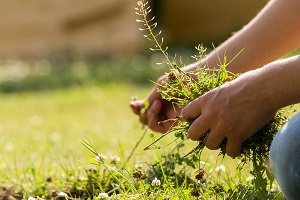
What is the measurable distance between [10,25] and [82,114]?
5.22 metres

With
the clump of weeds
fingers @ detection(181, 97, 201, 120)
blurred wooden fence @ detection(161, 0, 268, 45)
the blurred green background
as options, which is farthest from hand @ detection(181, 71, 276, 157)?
blurred wooden fence @ detection(161, 0, 268, 45)

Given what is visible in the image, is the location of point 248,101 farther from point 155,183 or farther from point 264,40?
point 264,40

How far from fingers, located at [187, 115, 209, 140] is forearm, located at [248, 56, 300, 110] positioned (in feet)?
0.55

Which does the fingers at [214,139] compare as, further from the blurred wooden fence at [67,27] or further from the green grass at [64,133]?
the blurred wooden fence at [67,27]

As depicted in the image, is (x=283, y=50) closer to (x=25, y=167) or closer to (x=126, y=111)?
(x=25, y=167)

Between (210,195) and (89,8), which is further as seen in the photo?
(89,8)

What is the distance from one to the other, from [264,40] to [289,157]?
84cm

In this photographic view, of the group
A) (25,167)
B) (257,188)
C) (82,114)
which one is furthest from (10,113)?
(257,188)

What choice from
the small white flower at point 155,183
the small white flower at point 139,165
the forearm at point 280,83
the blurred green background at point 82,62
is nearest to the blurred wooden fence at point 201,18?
the blurred green background at point 82,62

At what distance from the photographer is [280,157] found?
2.15 m

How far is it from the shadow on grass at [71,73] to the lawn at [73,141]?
0.04 meters

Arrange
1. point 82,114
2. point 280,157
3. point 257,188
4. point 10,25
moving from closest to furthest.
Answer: point 280,157
point 257,188
point 82,114
point 10,25

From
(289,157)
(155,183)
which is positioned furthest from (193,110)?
(155,183)

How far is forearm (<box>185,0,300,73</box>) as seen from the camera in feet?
9.09
